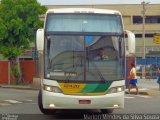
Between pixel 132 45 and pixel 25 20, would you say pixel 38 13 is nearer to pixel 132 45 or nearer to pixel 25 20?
pixel 25 20

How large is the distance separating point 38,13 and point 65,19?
2274 cm

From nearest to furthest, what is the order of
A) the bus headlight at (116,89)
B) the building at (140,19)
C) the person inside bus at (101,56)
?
the bus headlight at (116,89), the person inside bus at (101,56), the building at (140,19)

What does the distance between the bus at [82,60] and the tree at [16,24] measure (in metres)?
21.7

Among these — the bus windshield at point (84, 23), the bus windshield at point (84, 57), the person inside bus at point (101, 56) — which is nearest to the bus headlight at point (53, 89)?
the bus windshield at point (84, 57)

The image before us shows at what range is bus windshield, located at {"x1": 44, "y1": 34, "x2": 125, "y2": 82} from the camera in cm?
1477

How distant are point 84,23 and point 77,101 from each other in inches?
99.7

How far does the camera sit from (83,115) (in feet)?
55.1

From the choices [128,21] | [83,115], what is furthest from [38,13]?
[128,21]

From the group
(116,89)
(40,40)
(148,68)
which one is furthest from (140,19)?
(40,40)

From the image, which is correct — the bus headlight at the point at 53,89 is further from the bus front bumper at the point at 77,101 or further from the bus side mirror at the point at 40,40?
the bus side mirror at the point at 40,40

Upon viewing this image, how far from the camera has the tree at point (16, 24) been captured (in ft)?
121

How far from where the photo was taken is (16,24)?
120 feet

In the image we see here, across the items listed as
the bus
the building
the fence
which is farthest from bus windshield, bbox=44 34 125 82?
the building

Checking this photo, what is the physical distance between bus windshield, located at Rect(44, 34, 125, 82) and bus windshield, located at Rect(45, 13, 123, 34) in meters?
0.23
